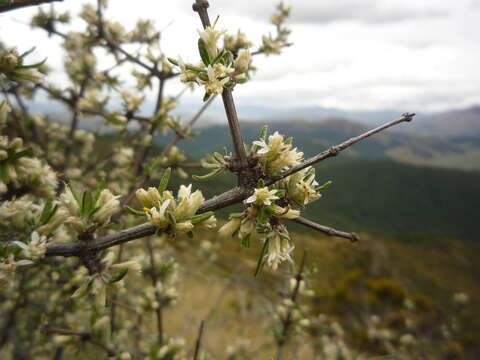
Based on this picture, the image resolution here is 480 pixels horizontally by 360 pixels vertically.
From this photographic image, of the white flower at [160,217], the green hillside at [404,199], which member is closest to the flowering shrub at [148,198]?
the white flower at [160,217]

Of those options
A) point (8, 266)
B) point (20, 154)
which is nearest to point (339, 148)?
point (8, 266)

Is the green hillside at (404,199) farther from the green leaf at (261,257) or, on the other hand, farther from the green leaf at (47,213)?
the green leaf at (47,213)

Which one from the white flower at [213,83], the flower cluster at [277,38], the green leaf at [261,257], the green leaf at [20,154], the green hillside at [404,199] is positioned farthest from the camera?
the green hillside at [404,199]

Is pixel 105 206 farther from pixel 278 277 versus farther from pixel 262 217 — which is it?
pixel 278 277

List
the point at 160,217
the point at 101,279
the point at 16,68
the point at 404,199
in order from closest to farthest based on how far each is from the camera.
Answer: the point at 160,217
the point at 101,279
the point at 16,68
the point at 404,199

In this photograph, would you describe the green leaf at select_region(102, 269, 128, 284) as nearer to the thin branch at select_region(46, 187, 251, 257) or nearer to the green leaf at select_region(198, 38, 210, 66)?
the thin branch at select_region(46, 187, 251, 257)

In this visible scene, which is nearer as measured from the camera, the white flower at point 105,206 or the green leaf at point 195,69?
the green leaf at point 195,69

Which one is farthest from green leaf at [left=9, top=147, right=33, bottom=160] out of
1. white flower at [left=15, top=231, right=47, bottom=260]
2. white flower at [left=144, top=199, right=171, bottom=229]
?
white flower at [left=144, top=199, right=171, bottom=229]

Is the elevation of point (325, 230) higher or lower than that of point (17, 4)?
lower
